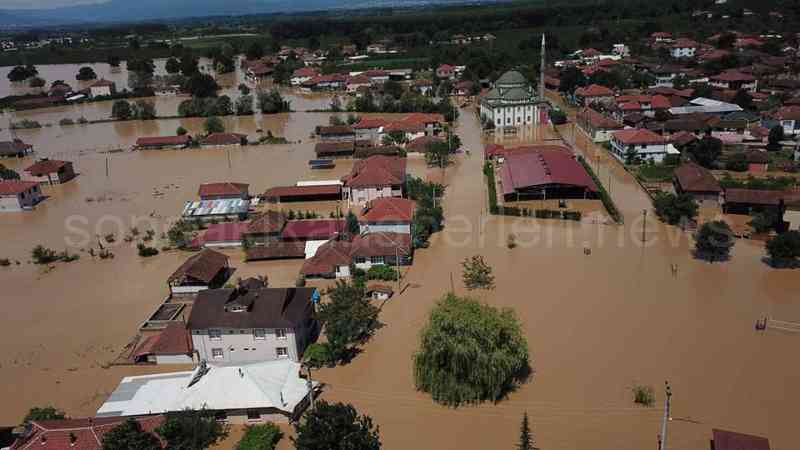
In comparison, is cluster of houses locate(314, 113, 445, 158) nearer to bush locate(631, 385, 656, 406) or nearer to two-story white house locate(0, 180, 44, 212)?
two-story white house locate(0, 180, 44, 212)

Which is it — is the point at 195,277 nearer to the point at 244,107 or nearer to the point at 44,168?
the point at 44,168

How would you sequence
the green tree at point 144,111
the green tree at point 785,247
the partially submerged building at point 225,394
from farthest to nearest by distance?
1. the green tree at point 144,111
2. the green tree at point 785,247
3. the partially submerged building at point 225,394

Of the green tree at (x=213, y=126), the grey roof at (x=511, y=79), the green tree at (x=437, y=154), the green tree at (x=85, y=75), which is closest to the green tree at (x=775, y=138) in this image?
the grey roof at (x=511, y=79)

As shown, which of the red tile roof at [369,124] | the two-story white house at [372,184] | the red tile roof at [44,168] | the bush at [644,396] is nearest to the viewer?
the bush at [644,396]

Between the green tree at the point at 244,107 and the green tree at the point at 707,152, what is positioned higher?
the green tree at the point at 244,107

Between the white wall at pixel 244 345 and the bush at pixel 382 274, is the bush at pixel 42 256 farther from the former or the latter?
the bush at pixel 382 274

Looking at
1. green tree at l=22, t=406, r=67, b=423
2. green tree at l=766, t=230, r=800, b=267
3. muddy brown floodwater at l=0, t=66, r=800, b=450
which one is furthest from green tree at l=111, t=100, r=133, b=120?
green tree at l=766, t=230, r=800, b=267

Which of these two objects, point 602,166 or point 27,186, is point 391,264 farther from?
point 27,186
